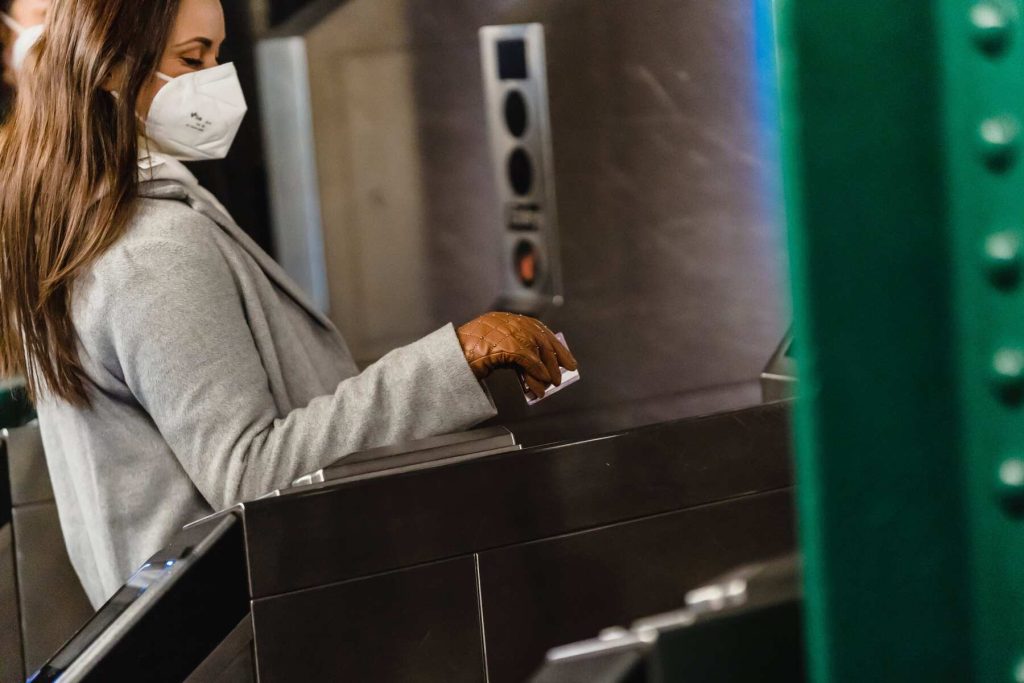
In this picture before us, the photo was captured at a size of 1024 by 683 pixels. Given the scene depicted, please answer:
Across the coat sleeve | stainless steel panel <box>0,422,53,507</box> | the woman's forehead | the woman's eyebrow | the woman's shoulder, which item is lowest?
stainless steel panel <box>0,422,53,507</box>

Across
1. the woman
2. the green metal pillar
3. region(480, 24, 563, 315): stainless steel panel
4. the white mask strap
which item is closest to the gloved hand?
the woman

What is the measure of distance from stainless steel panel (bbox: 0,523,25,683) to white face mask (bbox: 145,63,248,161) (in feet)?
2.78

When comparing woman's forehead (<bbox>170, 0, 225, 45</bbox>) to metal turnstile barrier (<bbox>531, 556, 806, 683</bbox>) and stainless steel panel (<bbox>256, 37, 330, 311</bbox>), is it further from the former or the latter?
metal turnstile barrier (<bbox>531, 556, 806, 683</bbox>)

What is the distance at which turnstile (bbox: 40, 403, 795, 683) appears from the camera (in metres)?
1.16

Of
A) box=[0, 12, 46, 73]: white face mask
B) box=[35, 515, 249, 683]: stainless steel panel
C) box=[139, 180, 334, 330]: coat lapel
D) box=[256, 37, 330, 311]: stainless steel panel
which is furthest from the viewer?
box=[256, 37, 330, 311]: stainless steel panel

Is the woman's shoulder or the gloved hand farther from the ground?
the woman's shoulder

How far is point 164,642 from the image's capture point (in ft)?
3.72

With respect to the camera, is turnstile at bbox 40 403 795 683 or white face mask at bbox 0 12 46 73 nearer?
turnstile at bbox 40 403 795 683

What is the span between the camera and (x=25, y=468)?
1928mm

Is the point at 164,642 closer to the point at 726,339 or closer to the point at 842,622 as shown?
the point at 842,622

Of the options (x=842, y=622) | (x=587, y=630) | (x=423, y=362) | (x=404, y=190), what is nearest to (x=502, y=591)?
(x=587, y=630)

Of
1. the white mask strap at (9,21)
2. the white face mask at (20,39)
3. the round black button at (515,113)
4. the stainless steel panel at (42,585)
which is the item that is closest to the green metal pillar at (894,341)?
the white face mask at (20,39)

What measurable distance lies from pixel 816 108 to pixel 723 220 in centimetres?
254

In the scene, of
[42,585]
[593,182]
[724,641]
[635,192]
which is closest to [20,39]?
[42,585]
